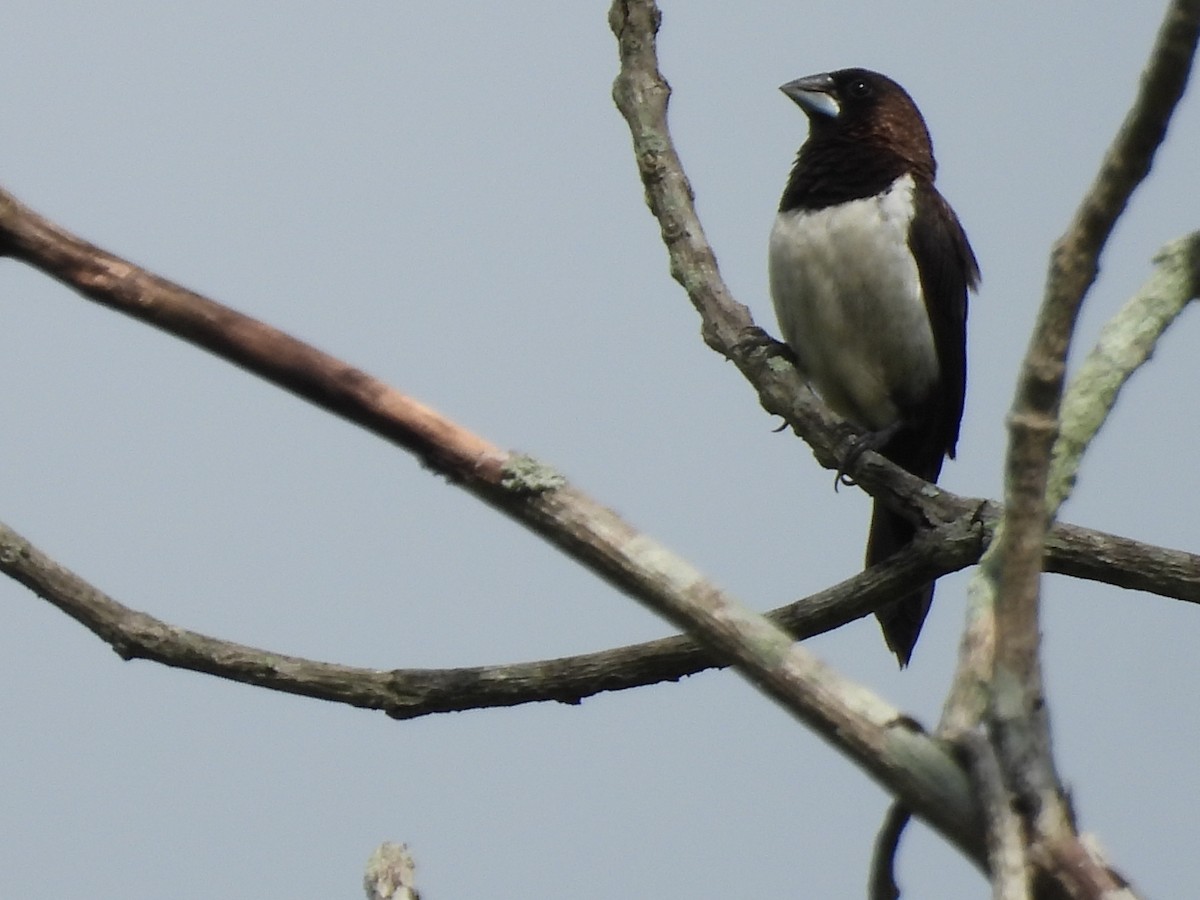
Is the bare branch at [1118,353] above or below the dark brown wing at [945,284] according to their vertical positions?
below

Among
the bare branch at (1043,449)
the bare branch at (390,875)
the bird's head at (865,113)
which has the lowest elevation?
the bare branch at (390,875)

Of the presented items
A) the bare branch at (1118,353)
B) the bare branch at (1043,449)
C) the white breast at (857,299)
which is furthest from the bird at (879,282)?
the bare branch at (1043,449)

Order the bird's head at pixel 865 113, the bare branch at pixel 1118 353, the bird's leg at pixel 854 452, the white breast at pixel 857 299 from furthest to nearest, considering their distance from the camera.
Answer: the bird's head at pixel 865 113
the white breast at pixel 857 299
the bird's leg at pixel 854 452
the bare branch at pixel 1118 353

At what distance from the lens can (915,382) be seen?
4.18 metres

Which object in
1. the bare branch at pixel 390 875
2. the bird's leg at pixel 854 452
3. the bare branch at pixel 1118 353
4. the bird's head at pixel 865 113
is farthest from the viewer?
the bird's head at pixel 865 113

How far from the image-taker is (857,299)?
4035 mm

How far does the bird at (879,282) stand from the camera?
4.02 meters

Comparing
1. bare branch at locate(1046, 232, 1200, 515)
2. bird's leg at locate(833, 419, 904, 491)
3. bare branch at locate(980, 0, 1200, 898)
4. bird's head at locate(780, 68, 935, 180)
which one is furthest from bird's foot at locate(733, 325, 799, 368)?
bare branch at locate(980, 0, 1200, 898)

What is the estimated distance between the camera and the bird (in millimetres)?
4016

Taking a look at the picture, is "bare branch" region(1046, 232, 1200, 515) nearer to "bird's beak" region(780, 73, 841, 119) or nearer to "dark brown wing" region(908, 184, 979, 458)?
"dark brown wing" region(908, 184, 979, 458)

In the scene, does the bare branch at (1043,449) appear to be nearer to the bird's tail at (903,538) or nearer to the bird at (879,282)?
the bird's tail at (903,538)

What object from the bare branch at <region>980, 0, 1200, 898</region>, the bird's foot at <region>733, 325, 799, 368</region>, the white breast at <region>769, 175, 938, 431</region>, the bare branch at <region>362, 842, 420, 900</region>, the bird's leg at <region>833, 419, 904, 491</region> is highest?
the white breast at <region>769, 175, 938, 431</region>

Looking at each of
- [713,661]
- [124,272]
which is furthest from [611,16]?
[124,272]

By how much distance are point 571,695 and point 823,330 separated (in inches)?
64.9
